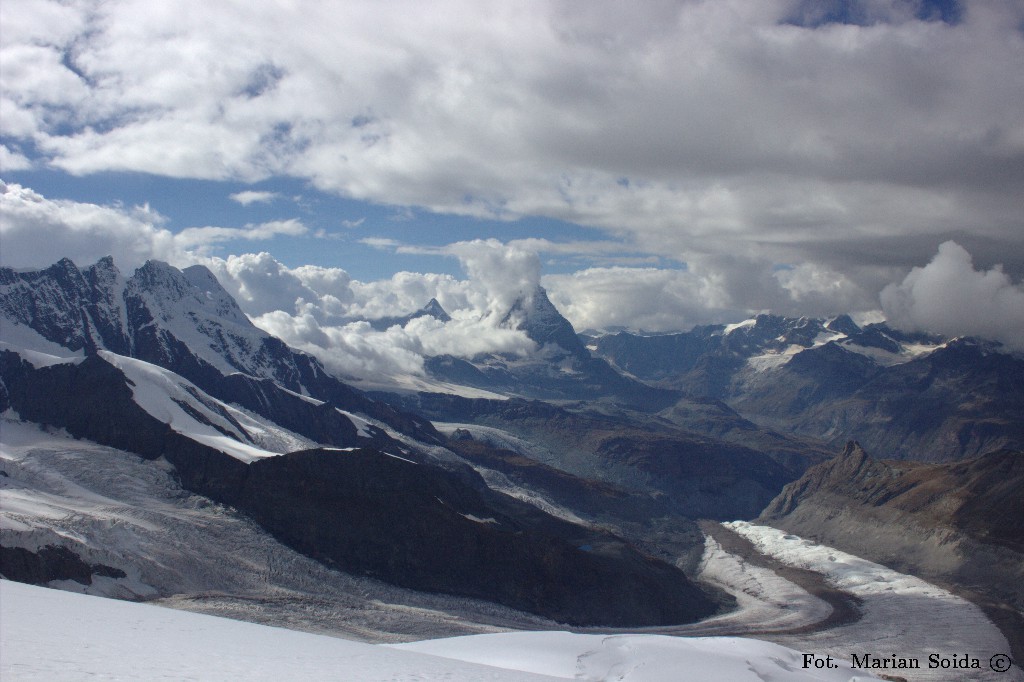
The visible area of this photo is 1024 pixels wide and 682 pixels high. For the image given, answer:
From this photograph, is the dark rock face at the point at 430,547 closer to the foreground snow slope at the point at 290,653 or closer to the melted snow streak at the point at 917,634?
the melted snow streak at the point at 917,634

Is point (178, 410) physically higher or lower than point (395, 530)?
higher

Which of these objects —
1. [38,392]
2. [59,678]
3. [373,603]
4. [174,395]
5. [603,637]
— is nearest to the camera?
[59,678]

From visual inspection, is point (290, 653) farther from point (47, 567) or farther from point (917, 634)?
point (917, 634)

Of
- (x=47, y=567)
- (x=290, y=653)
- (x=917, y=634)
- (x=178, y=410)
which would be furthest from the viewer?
(x=178, y=410)

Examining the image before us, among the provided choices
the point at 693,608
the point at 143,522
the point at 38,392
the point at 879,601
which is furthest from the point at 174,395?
the point at 879,601

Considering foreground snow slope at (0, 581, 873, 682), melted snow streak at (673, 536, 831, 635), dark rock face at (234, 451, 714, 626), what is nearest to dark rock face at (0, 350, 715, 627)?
dark rock face at (234, 451, 714, 626)

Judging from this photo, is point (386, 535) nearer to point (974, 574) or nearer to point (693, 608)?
point (693, 608)

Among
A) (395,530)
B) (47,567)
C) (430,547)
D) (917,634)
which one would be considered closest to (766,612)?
(917,634)

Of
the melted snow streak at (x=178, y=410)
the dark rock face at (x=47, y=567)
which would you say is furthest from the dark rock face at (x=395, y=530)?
the dark rock face at (x=47, y=567)
